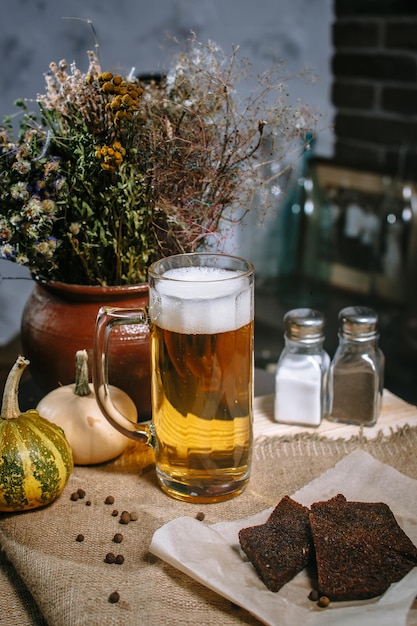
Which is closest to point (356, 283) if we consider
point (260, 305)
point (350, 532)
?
point (260, 305)

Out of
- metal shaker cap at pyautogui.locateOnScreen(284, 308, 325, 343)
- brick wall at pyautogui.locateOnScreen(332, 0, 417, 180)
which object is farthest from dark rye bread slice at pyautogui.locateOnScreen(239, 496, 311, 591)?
brick wall at pyautogui.locateOnScreen(332, 0, 417, 180)

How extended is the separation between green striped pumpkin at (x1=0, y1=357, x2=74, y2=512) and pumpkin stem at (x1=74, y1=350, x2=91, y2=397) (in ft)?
0.34

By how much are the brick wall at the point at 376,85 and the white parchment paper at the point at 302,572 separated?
177 cm

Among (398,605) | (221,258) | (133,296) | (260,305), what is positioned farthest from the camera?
(260,305)

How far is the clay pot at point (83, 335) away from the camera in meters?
1.23

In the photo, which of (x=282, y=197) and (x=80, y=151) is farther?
(x=282, y=197)

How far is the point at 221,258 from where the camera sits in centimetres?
111

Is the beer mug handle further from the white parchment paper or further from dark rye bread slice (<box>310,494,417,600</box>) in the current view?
dark rye bread slice (<box>310,494,417,600</box>)

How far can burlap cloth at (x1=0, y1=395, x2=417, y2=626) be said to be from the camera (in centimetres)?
87

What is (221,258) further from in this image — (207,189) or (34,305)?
(34,305)

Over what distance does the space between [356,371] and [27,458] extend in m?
0.57

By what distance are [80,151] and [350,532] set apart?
0.65 m

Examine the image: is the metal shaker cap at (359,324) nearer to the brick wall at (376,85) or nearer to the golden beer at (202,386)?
the golden beer at (202,386)

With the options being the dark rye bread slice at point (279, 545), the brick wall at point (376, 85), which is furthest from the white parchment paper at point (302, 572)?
the brick wall at point (376, 85)
